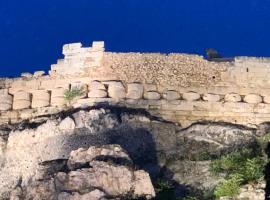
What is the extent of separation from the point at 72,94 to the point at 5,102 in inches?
75.0

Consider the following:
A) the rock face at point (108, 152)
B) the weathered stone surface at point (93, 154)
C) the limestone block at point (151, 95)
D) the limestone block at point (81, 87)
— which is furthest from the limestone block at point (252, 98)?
the weathered stone surface at point (93, 154)

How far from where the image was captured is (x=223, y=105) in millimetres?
26438

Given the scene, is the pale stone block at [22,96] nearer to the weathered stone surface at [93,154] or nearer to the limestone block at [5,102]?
the limestone block at [5,102]

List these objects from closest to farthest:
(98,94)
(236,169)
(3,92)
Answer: (236,169) → (98,94) → (3,92)

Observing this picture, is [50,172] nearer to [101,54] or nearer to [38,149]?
[38,149]

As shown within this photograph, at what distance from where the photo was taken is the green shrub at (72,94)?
2600cm

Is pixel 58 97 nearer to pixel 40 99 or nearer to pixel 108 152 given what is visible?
pixel 40 99

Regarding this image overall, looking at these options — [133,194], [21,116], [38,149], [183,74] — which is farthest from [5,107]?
[133,194]

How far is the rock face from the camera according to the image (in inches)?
858

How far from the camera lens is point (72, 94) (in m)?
26.0

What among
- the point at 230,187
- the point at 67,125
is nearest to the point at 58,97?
the point at 67,125

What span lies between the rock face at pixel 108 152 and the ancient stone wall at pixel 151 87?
469mm

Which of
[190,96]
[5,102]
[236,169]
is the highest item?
[190,96]

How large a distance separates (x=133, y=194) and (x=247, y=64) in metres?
6.74
